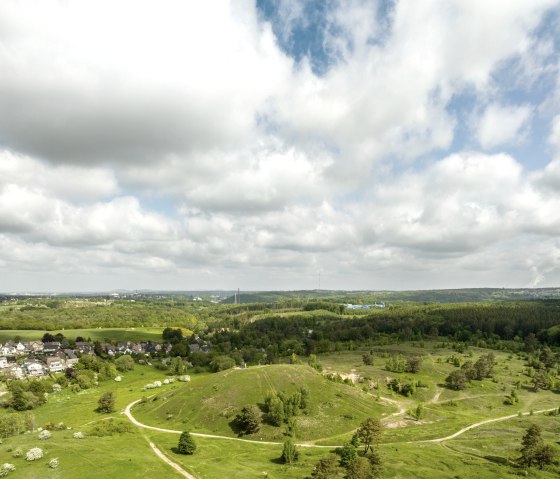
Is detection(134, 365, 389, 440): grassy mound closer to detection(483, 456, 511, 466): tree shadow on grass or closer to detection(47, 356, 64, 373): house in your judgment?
detection(483, 456, 511, 466): tree shadow on grass

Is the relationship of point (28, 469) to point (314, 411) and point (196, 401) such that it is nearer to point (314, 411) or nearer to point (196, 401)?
point (196, 401)

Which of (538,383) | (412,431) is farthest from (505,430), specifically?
(538,383)

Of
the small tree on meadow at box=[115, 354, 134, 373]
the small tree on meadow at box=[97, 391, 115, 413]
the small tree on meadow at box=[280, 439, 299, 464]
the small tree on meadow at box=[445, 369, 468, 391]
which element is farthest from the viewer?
the small tree on meadow at box=[115, 354, 134, 373]

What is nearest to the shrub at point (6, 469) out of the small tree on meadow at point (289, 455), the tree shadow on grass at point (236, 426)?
the small tree on meadow at point (289, 455)

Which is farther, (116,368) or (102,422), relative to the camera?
(116,368)

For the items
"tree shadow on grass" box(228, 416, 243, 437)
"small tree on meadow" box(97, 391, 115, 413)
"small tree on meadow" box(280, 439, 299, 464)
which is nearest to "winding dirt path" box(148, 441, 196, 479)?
"small tree on meadow" box(280, 439, 299, 464)

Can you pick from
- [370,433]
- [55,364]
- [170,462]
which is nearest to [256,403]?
[170,462]
